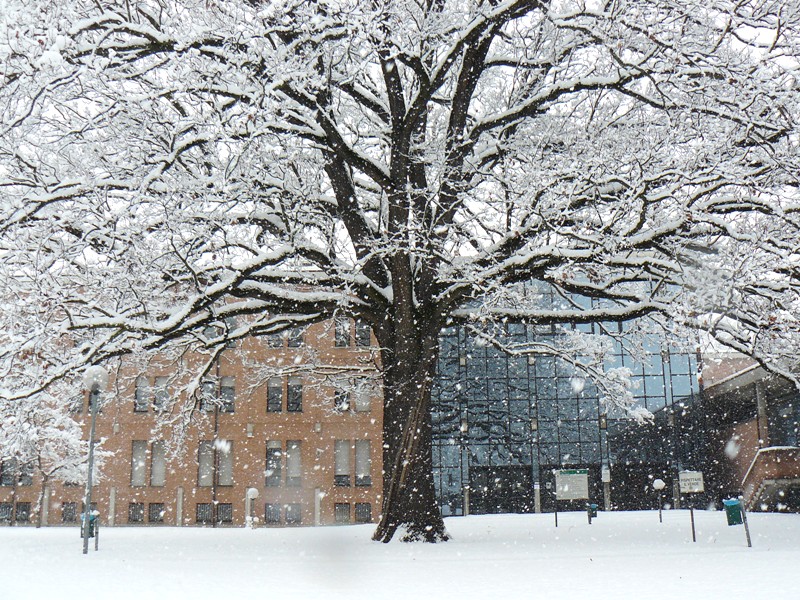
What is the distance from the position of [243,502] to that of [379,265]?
3137 centimetres

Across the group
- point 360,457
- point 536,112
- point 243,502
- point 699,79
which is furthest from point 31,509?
point 699,79

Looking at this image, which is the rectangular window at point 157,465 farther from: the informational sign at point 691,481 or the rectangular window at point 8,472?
the informational sign at point 691,481

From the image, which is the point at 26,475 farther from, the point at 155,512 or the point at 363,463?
the point at 363,463

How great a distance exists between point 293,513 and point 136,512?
8911 mm

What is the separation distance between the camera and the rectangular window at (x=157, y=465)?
4475 centimetres

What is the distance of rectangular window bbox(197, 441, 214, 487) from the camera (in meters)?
44.5

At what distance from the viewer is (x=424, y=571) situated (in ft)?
33.4

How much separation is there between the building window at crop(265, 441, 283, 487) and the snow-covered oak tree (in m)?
29.3

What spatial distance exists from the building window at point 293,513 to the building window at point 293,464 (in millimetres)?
1144

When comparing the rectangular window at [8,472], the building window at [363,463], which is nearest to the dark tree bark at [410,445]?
the building window at [363,463]

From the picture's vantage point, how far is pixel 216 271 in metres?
13.5

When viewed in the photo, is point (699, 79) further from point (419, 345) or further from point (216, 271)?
point (216, 271)

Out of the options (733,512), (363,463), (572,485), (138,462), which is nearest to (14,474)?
(138,462)

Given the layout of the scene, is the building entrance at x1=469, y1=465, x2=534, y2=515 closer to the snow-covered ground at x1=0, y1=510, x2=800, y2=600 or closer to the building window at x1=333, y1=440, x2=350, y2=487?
the building window at x1=333, y1=440, x2=350, y2=487
